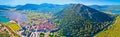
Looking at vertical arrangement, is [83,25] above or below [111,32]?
above

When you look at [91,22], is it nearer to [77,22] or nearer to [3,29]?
[77,22]

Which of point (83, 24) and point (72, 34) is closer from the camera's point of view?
point (72, 34)

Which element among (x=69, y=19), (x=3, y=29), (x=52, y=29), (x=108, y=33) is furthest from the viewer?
(x=69, y=19)

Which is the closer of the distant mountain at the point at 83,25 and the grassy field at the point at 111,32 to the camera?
the grassy field at the point at 111,32

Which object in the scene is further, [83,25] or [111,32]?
[83,25]

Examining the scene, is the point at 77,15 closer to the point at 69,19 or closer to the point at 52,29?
the point at 69,19

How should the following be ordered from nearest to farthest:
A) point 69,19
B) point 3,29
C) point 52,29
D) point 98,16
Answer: point 3,29
point 52,29
point 69,19
point 98,16

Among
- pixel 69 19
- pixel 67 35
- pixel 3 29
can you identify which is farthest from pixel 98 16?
pixel 3 29

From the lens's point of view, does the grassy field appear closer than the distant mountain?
Yes

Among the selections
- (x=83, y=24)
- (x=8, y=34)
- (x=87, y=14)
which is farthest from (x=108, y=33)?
(x=87, y=14)
